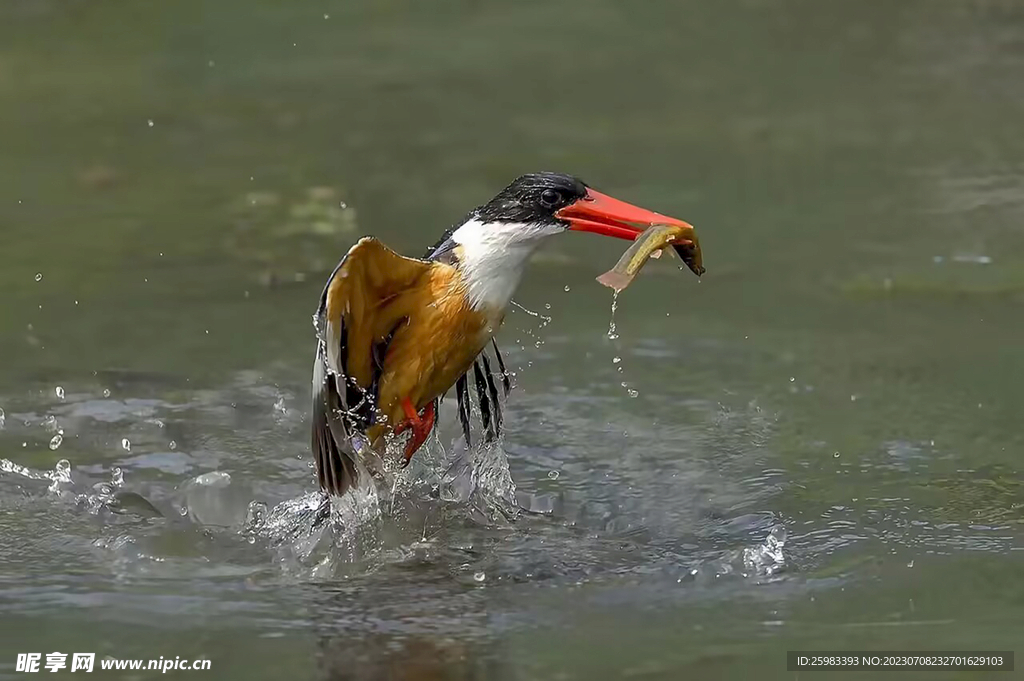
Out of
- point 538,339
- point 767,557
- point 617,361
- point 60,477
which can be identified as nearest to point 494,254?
point 767,557

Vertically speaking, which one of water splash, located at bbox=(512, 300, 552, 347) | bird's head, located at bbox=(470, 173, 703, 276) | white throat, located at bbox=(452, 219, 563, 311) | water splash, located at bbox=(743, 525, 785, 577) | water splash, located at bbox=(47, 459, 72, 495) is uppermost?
bird's head, located at bbox=(470, 173, 703, 276)

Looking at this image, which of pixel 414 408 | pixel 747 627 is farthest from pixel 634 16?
pixel 747 627

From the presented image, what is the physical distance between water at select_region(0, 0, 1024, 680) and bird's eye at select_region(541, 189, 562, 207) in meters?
0.89

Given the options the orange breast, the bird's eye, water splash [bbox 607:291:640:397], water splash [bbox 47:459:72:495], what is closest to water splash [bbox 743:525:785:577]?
the orange breast

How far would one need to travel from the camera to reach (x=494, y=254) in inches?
195

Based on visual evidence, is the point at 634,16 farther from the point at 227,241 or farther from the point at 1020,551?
the point at 1020,551

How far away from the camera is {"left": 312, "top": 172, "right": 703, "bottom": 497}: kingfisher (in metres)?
4.91

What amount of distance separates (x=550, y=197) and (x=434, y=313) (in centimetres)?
46

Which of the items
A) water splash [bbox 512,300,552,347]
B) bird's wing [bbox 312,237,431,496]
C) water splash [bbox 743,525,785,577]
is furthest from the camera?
water splash [bbox 512,300,552,347]

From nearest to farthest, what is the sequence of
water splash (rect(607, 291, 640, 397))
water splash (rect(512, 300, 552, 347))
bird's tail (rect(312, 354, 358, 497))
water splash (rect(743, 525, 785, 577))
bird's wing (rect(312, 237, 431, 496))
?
1. water splash (rect(743, 525, 785, 577))
2. bird's wing (rect(312, 237, 431, 496))
3. bird's tail (rect(312, 354, 358, 497))
4. water splash (rect(607, 291, 640, 397))
5. water splash (rect(512, 300, 552, 347))

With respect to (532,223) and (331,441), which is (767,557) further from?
(331,441)

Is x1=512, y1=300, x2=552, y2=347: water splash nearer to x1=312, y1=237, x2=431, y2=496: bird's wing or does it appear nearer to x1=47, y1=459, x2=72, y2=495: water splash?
x1=312, y1=237, x2=431, y2=496: bird's wing

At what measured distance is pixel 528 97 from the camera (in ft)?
33.4

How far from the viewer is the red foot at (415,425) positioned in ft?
16.6
